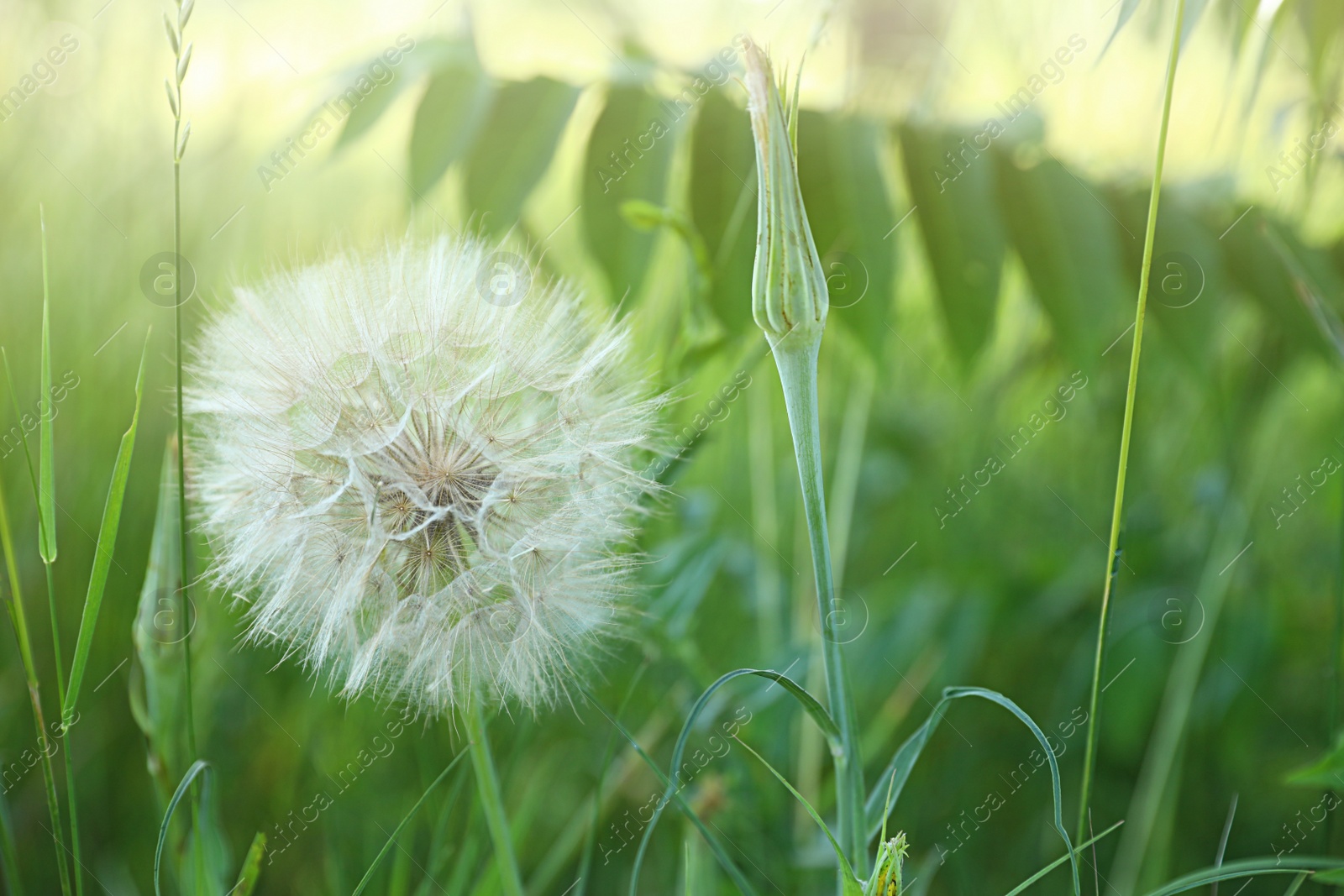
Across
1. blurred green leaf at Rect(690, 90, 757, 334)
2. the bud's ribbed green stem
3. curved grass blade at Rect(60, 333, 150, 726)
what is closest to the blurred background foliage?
blurred green leaf at Rect(690, 90, 757, 334)

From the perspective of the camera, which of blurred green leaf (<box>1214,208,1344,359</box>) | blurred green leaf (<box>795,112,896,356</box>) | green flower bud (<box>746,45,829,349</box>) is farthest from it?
blurred green leaf (<box>1214,208,1344,359</box>)

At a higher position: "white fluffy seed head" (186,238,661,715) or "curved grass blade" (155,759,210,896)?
"white fluffy seed head" (186,238,661,715)

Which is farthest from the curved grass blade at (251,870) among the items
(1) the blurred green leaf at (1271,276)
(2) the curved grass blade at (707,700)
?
(1) the blurred green leaf at (1271,276)

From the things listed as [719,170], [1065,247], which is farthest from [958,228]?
[719,170]

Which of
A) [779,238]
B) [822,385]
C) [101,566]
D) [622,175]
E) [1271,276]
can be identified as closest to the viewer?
[779,238]

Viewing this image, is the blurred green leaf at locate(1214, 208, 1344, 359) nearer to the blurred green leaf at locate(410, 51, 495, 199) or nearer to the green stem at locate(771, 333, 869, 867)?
the green stem at locate(771, 333, 869, 867)

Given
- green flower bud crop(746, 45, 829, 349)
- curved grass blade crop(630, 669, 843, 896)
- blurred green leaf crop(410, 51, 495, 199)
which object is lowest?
curved grass blade crop(630, 669, 843, 896)

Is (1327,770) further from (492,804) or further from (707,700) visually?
(492,804)
